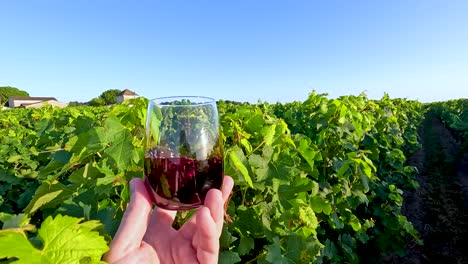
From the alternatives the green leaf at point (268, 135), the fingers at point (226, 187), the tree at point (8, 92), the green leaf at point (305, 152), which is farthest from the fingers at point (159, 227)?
the tree at point (8, 92)

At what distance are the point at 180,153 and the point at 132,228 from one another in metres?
0.29

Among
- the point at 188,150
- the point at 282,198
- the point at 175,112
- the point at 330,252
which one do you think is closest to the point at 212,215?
the point at 188,150

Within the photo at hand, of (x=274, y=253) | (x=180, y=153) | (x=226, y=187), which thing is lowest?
(x=274, y=253)

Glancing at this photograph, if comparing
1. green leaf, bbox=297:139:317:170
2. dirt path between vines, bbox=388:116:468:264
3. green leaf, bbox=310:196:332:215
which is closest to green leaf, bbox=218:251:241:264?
→ green leaf, bbox=297:139:317:170

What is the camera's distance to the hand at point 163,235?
1126 mm

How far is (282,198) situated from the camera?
2221mm

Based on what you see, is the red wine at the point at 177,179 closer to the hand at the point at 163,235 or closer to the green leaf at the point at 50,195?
the hand at the point at 163,235

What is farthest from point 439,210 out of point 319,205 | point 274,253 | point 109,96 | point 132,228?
point 109,96

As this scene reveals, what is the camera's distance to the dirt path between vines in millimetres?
6516

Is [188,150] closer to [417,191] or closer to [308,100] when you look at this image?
[308,100]

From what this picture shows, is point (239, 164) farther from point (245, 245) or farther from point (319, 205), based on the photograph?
point (319, 205)

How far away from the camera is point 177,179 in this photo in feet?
4.22

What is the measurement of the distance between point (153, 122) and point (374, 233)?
5.11 m

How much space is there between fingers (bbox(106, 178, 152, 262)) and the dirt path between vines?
602cm
